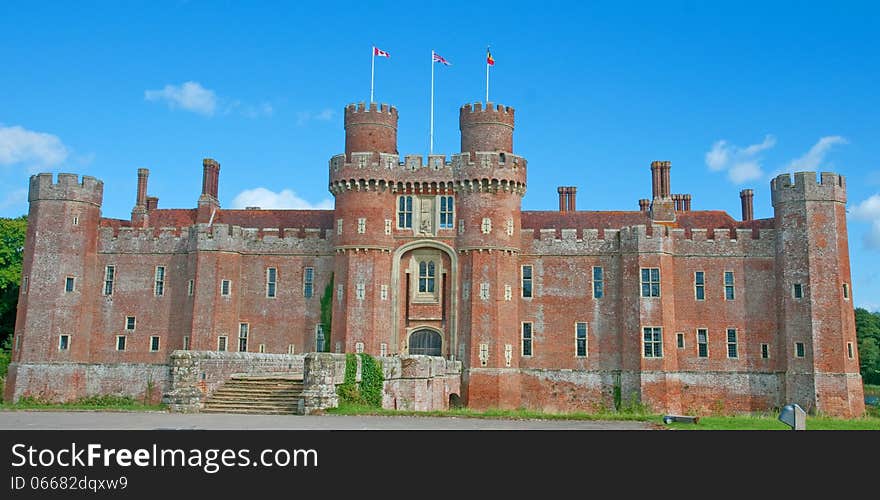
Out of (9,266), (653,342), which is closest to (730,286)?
(653,342)

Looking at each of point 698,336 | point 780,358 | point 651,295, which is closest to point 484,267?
point 651,295

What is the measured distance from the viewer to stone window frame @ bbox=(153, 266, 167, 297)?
156 feet

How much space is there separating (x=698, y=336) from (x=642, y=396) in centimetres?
485

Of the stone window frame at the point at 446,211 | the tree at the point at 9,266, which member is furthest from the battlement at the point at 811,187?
the tree at the point at 9,266

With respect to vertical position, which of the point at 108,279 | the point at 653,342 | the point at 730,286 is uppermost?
the point at 108,279

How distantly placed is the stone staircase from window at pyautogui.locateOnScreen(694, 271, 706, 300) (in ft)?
78.3

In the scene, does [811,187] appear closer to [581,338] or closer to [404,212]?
[581,338]

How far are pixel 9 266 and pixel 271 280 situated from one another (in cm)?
2011

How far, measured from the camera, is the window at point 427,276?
149 feet

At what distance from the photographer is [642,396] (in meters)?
43.2

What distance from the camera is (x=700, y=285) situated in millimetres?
45438

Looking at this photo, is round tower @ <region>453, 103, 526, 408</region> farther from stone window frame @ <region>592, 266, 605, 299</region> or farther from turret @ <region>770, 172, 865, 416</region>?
turret @ <region>770, 172, 865, 416</region>

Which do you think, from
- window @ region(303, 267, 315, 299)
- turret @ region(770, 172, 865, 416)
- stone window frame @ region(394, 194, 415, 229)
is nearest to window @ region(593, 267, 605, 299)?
turret @ region(770, 172, 865, 416)
